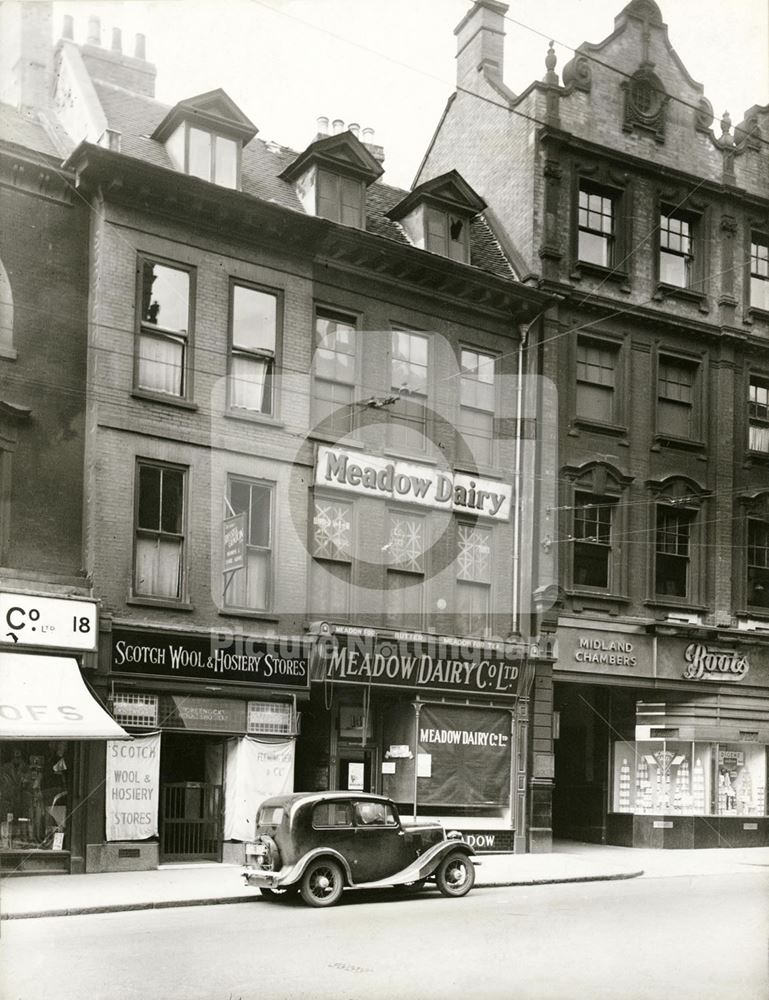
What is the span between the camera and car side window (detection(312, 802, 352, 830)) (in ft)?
50.3

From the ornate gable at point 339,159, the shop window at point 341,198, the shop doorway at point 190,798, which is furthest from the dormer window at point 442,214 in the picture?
the shop doorway at point 190,798

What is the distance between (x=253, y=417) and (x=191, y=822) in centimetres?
708

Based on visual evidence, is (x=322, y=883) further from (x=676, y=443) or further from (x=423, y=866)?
(x=676, y=443)

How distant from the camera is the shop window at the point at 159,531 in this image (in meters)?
19.8

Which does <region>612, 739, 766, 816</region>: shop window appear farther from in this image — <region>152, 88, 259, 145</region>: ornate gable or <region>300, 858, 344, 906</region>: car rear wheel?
<region>152, 88, 259, 145</region>: ornate gable

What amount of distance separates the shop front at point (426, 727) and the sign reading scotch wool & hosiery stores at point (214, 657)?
51 centimetres

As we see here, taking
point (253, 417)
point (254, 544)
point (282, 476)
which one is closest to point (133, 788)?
point (254, 544)

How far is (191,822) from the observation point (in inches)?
794

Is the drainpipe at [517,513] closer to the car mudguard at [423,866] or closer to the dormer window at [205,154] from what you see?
the dormer window at [205,154]

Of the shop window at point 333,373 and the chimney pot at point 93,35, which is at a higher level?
the chimney pot at point 93,35

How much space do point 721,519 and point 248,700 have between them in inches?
488

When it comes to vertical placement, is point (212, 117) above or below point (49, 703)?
above

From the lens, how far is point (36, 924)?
13914mm

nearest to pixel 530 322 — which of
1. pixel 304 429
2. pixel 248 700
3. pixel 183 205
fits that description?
pixel 304 429
